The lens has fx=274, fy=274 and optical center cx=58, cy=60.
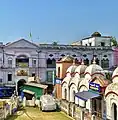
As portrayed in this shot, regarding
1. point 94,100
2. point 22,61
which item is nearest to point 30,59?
point 22,61

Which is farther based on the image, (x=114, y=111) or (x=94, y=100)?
(x=94, y=100)

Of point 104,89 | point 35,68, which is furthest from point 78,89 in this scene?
point 35,68

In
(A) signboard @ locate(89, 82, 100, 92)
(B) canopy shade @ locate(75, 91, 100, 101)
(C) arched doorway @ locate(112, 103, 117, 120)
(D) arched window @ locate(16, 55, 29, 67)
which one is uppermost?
(D) arched window @ locate(16, 55, 29, 67)

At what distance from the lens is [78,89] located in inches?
1107

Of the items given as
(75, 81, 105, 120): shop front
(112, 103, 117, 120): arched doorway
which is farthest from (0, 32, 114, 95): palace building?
(112, 103, 117, 120): arched doorway

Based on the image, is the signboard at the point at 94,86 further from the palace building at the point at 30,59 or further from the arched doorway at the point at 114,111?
the palace building at the point at 30,59

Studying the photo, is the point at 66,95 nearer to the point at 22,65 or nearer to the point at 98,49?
the point at 22,65

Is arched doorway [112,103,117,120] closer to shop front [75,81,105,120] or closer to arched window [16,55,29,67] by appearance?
shop front [75,81,105,120]

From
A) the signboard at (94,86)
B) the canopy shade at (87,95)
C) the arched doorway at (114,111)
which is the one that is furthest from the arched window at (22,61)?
the arched doorway at (114,111)

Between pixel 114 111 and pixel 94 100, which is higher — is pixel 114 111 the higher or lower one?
the lower one

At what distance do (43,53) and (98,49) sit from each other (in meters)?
11.0

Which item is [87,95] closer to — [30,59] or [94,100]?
[94,100]

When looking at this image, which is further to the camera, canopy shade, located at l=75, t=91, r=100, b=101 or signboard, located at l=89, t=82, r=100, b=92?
canopy shade, located at l=75, t=91, r=100, b=101

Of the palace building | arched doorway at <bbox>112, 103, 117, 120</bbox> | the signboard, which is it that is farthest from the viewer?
the palace building
